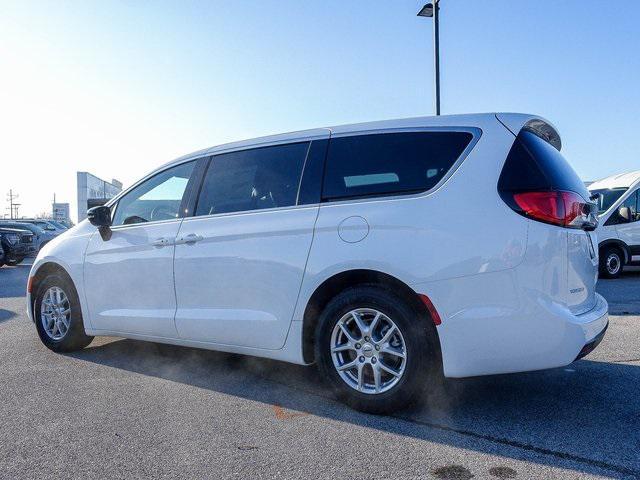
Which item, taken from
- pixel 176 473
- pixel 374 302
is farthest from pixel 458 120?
pixel 176 473

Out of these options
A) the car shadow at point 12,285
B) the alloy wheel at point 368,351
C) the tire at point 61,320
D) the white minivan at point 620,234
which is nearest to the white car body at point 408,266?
the alloy wheel at point 368,351

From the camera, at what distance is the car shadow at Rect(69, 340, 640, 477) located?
297 centimetres

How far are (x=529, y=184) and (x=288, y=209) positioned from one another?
5.18ft

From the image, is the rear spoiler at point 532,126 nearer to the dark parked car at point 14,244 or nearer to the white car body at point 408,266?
the white car body at point 408,266

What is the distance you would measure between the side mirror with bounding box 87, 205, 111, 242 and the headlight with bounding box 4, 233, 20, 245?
14.6 m

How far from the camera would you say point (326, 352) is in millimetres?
3645

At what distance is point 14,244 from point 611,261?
1666 centimetres

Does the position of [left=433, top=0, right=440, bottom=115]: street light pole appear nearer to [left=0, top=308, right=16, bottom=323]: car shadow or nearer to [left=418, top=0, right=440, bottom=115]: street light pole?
[left=418, top=0, right=440, bottom=115]: street light pole

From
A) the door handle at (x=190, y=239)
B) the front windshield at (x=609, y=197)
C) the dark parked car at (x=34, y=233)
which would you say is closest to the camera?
the door handle at (x=190, y=239)

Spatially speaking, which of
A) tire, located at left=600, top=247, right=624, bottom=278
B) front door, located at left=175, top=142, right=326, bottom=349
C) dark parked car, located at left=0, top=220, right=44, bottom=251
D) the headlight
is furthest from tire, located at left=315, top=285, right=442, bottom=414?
dark parked car, located at left=0, top=220, right=44, bottom=251

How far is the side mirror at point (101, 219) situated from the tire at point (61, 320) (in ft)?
2.16

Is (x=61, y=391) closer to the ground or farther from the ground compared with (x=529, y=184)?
closer to the ground

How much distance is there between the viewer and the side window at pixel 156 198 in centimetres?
471

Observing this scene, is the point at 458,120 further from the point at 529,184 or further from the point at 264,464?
the point at 264,464
